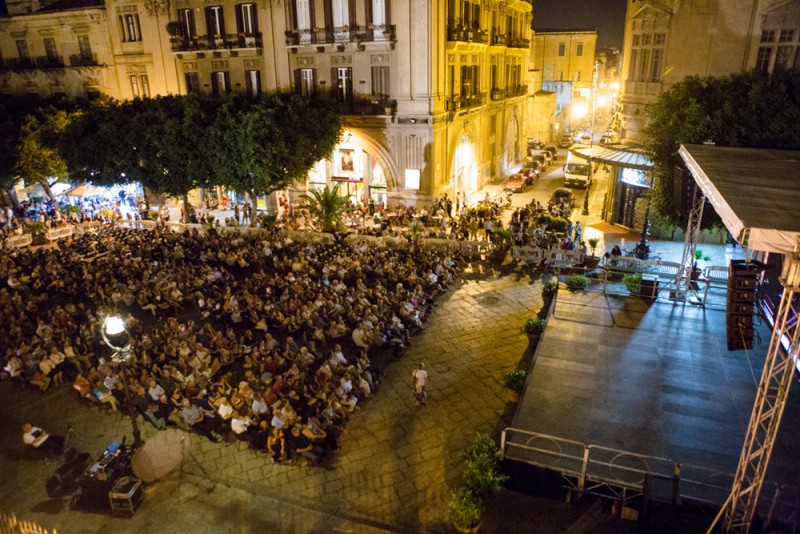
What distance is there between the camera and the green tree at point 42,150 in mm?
30406

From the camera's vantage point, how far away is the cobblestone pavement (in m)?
10.4

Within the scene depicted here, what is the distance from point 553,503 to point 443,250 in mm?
14608

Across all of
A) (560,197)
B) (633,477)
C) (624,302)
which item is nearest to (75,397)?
(633,477)

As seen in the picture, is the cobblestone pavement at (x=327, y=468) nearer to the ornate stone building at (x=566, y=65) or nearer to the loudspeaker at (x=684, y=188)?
the loudspeaker at (x=684, y=188)

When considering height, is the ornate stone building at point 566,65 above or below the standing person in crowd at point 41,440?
above

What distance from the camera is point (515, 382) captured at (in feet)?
44.5

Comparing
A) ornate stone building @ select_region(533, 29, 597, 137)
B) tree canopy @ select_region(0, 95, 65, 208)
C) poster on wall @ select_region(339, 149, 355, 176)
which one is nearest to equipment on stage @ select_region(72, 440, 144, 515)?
poster on wall @ select_region(339, 149, 355, 176)

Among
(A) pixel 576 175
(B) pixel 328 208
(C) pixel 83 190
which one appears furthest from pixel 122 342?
(A) pixel 576 175

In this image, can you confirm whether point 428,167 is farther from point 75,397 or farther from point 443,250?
point 75,397

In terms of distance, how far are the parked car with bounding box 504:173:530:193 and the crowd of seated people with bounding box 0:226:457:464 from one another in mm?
18165

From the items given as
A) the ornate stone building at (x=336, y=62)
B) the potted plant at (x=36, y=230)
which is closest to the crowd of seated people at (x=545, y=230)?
the ornate stone building at (x=336, y=62)

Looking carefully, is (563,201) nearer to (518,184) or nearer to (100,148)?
(518,184)

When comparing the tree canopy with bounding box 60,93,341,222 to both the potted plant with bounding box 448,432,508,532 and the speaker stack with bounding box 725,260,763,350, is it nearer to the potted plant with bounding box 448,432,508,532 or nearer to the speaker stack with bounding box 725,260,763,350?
the potted plant with bounding box 448,432,508,532

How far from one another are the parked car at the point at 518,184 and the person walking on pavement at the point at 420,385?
1061 inches
